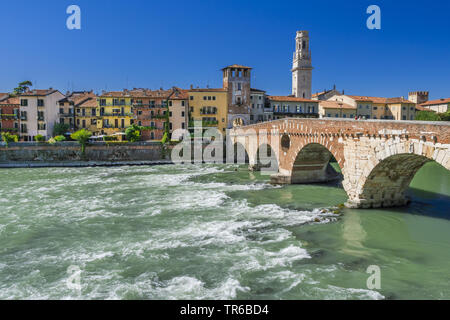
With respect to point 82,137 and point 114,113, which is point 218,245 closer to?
point 82,137

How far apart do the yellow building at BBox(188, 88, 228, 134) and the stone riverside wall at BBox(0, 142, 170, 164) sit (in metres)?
10.8

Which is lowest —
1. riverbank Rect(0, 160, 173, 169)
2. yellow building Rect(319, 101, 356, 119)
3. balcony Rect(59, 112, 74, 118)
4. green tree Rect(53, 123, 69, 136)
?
riverbank Rect(0, 160, 173, 169)

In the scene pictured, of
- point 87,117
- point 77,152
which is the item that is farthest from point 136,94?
point 77,152

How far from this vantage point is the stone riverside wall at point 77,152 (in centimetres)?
5044

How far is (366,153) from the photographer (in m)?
21.1

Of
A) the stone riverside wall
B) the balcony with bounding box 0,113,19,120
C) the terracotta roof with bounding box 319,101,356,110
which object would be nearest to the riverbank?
the stone riverside wall

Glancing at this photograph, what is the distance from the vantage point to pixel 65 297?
1160 cm

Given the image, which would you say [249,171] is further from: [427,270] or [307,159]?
[427,270]

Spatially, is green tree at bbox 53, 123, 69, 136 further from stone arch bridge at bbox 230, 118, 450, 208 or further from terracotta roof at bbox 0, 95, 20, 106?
stone arch bridge at bbox 230, 118, 450, 208

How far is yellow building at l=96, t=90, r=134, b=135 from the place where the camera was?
202ft

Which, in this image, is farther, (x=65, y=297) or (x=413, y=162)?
(x=413, y=162)

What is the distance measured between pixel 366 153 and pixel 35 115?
55792 millimetres
